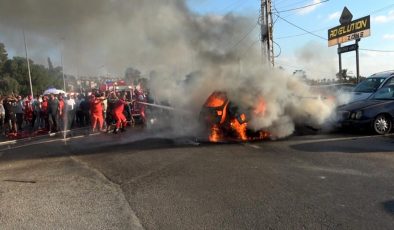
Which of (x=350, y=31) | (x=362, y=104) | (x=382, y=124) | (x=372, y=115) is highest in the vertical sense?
(x=350, y=31)

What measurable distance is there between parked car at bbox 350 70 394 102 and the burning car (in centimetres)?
358

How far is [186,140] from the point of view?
1132 cm

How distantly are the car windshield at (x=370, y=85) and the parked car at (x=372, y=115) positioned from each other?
146 centimetres

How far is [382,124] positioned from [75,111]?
45.8ft

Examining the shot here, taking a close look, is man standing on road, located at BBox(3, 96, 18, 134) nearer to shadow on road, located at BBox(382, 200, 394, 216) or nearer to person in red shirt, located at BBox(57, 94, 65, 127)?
person in red shirt, located at BBox(57, 94, 65, 127)

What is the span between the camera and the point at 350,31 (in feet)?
100

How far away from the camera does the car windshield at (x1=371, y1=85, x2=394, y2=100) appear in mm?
11602

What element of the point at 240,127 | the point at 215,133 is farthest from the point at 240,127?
the point at 215,133

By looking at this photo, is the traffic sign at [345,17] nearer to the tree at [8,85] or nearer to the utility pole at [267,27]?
the utility pole at [267,27]

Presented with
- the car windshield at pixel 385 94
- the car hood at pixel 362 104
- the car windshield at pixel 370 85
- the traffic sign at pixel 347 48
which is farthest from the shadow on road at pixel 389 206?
the traffic sign at pixel 347 48

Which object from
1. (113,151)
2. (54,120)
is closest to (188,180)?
(113,151)

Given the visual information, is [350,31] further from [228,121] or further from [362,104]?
[228,121]

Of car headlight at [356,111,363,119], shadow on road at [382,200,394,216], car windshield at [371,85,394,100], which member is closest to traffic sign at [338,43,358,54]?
car windshield at [371,85,394,100]

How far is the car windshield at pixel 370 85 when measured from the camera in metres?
13.0
